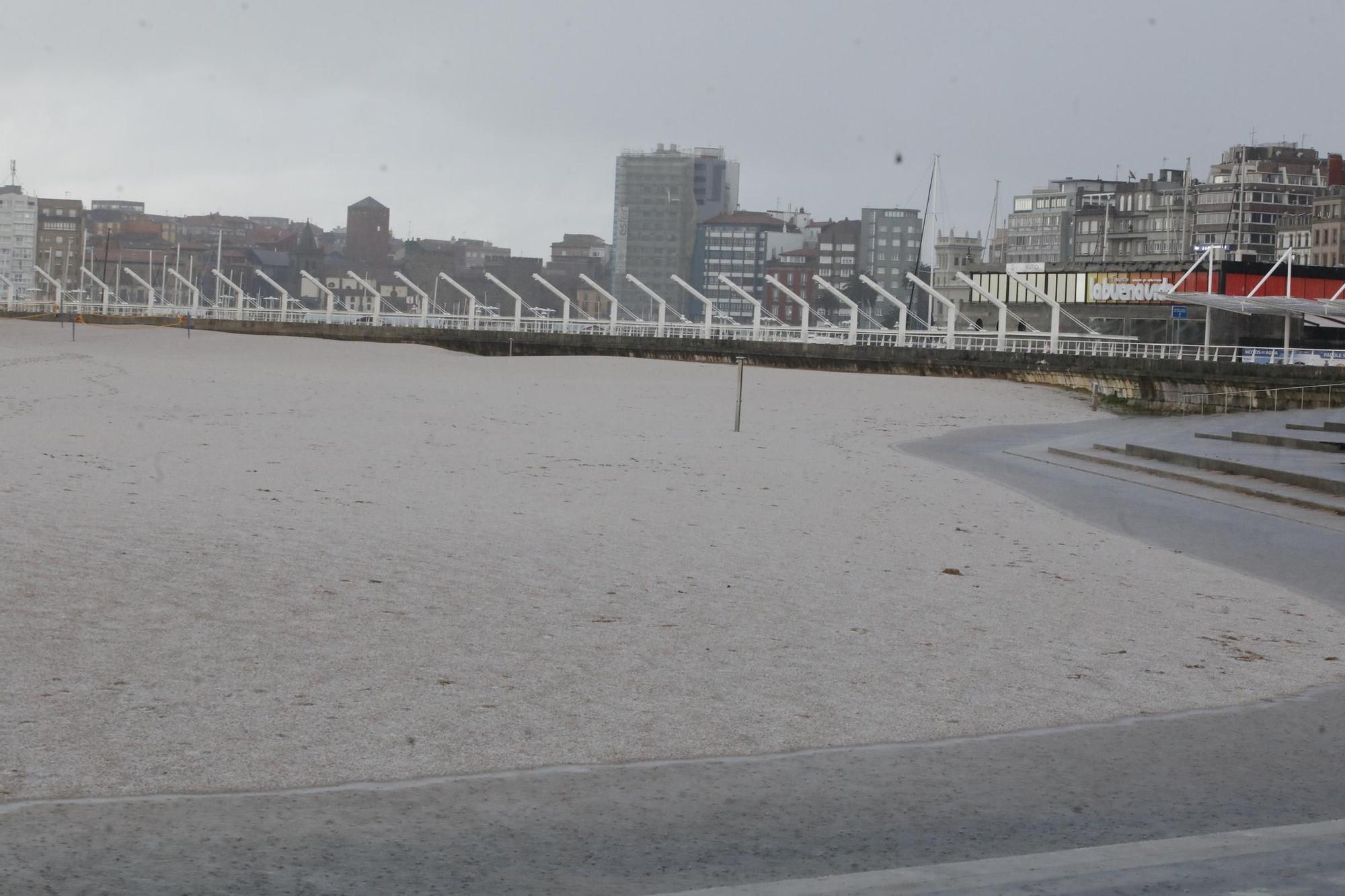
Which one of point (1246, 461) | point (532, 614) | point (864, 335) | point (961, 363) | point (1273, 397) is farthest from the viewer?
point (864, 335)

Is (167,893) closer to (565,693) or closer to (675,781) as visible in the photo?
(675,781)

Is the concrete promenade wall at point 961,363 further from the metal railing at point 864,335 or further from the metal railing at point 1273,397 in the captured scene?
the metal railing at point 864,335

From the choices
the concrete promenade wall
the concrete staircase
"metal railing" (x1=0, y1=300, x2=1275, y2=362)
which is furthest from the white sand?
"metal railing" (x1=0, y1=300, x2=1275, y2=362)

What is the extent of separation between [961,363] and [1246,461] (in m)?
33.6

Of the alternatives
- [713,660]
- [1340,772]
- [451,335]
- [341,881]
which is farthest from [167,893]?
[451,335]

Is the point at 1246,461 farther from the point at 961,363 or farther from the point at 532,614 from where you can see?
the point at 961,363

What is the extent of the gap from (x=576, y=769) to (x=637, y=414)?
22.2 metres

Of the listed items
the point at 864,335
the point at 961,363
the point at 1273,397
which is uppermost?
the point at 864,335

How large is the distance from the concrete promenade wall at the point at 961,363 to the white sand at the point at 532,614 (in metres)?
A: 27.3

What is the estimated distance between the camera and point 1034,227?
17900cm

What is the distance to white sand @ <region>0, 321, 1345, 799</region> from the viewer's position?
238 inches

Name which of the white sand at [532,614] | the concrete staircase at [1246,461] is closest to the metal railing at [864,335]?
the concrete staircase at [1246,461]

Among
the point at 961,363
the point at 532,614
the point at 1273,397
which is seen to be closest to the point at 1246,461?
the point at 532,614

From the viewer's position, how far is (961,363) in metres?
52.6
